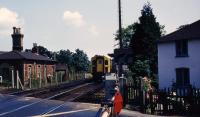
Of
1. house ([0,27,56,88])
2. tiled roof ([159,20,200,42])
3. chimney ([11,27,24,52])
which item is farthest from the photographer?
chimney ([11,27,24,52])

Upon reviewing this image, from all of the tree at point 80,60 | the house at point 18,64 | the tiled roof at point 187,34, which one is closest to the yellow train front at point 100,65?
the house at point 18,64

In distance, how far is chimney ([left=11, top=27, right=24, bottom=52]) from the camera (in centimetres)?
5003

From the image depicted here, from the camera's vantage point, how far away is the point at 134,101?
18359 millimetres

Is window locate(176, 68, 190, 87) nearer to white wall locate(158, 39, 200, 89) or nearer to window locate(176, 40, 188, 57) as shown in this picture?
white wall locate(158, 39, 200, 89)

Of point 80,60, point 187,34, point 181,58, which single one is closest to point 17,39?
point 181,58

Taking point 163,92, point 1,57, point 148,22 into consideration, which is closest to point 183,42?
point 148,22

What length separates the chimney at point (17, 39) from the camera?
164ft

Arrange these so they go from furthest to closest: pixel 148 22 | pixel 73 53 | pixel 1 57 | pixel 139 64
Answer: pixel 73 53 < pixel 1 57 < pixel 148 22 < pixel 139 64

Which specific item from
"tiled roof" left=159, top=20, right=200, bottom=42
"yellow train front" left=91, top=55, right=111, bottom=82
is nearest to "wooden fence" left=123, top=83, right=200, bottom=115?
"tiled roof" left=159, top=20, right=200, bottom=42

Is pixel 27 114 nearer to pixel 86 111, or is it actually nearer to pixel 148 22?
pixel 86 111

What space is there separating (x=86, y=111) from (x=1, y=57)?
109 feet

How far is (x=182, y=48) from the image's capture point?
31094 mm

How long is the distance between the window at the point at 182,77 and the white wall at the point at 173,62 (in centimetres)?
38

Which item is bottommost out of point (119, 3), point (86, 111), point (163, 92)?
point (86, 111)
